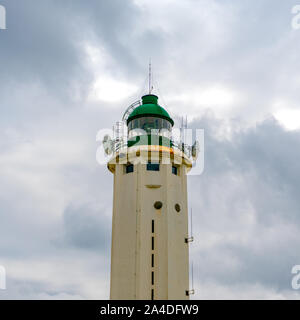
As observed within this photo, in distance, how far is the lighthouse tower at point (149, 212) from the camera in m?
46.4

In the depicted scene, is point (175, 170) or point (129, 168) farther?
point (175, 170)

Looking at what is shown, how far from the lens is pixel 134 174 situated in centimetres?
4938

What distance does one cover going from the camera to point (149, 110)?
52062 mm

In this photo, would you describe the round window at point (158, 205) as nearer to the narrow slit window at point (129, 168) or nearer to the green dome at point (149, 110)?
the narrow slit window at point (129, 168)

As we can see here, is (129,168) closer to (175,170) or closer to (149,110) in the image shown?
(175,170)

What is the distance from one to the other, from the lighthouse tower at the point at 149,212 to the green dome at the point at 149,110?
0.10 metres

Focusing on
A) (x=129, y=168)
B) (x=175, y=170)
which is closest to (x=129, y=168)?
(x=129, y=168)

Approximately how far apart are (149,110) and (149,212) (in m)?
10.3

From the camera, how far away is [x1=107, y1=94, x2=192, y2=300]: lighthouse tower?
46406 mm

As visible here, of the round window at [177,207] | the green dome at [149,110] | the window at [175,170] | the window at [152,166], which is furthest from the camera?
the green dome at [149,110]

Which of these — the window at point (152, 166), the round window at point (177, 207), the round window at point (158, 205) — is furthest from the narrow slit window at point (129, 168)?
the round window at point (177, 207)
